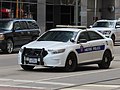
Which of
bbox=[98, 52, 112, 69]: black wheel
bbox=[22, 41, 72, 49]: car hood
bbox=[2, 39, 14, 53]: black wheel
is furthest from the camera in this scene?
bbox=[2, 39, 14, 53]: black wheel

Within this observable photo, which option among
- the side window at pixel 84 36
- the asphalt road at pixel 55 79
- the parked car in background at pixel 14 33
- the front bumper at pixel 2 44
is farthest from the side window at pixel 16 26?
the side window at pixel 84 36

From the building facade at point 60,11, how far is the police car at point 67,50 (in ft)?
69.9

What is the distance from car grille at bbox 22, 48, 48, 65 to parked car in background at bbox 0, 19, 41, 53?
371 inches

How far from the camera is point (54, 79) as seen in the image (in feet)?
46.3

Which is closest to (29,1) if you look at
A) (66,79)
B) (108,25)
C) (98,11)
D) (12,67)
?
(108,25)

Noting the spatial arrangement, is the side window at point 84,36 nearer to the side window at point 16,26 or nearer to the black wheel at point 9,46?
the black wheel at point 9,46

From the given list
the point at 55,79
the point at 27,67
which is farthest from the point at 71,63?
the point at 55,79

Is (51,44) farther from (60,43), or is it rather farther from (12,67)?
(12,67)

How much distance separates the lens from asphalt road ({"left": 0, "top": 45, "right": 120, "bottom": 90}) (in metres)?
12.5

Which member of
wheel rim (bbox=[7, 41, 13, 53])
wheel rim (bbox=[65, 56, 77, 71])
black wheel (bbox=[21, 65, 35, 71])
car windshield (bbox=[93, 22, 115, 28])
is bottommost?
wheel rim (bbox=[7, 41, 13, 53])

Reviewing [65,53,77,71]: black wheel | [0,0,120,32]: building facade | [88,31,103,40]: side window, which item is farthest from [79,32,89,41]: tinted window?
[0,0,120,32]: building facade

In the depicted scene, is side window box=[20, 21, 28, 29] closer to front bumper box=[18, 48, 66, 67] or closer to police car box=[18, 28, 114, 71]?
police car box=[18, 28, 114, 71]

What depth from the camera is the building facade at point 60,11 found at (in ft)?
138

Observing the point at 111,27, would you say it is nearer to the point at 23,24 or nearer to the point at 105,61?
the point at 23,24
